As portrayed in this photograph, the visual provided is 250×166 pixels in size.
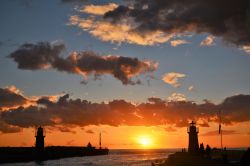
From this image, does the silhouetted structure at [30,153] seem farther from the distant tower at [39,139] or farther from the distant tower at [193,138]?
the distant tower at [193,138]

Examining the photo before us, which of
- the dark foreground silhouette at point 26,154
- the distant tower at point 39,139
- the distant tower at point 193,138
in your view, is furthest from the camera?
the distant tower at point 39,139

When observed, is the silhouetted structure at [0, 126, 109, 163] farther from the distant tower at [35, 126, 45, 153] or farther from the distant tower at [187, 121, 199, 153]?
the distant tower at [187, 121, 199, 153]

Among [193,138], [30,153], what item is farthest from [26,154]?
[193,138]

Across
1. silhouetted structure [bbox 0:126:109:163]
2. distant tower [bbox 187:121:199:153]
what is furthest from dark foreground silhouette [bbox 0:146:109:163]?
distant tower [bbox 187:121:199:153]

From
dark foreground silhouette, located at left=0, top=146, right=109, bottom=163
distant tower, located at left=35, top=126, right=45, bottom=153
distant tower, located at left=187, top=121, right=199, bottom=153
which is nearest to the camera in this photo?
distant tower, located at left=187, top=121, right=199, bottom=153

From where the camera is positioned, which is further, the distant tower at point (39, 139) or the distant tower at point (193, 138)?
the distant tower at point (39, 139)

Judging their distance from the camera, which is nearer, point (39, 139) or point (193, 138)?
point (193, 138)

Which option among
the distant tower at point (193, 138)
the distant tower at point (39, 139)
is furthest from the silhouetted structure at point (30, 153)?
the distant tower at point (193, 138)

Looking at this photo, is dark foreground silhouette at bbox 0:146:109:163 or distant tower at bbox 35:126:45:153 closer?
dark foreground silhouette at bbox 0:146:109:163

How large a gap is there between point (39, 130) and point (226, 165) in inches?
3679

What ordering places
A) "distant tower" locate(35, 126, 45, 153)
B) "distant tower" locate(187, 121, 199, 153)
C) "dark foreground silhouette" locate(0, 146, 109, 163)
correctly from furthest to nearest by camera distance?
"distant tower" locate(35, 126, 45, 153)
"dark foreground silhouette" locate(0, 146, 109, 163)
"distant tower" locate(187, 121, 199, 153)

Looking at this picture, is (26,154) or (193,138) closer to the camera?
(193,138)

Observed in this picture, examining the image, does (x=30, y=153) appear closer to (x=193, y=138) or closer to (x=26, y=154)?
(x=26, y=154)

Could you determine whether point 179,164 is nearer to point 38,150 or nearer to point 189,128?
point 189,128
